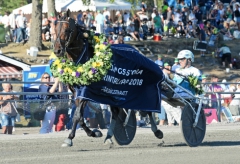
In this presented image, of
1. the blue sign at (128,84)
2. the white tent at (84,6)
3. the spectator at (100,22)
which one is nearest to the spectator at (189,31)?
the white tent at (84,6)

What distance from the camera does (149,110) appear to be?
39.1ft

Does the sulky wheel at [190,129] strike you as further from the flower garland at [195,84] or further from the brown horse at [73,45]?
the brown horse at [73,45]

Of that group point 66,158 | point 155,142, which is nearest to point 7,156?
point 66,158

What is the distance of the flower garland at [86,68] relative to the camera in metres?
10.7

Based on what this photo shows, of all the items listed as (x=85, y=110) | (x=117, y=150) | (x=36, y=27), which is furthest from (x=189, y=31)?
(x=117, y=150)

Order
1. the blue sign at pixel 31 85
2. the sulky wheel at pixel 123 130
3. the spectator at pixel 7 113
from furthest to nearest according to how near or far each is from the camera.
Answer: the blue sign at pixel 31 85 < the spectator at pixel 7 113 < the sulky wheel at pixel 123 130

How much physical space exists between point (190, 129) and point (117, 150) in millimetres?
1488

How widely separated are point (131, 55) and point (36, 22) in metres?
20.3

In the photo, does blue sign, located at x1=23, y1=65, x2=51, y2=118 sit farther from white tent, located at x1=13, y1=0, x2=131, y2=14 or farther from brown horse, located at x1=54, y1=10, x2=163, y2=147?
white tent, located at x1=13, y1=0, x2=131, y2=14

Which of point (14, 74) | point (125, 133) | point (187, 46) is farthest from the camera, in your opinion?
point (187, 46)

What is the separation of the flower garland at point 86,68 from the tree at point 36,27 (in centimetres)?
2020

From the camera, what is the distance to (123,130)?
12.1 m

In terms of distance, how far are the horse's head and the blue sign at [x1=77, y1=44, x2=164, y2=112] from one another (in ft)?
2.09

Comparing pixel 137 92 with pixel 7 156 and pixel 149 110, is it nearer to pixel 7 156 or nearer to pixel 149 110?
pixel 149 110
